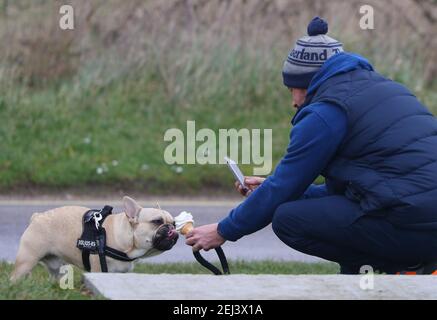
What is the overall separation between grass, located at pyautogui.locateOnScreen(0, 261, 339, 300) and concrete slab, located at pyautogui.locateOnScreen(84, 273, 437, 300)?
15cm

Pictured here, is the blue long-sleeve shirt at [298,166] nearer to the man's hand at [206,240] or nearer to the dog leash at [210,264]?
the man's hand at [206,240]

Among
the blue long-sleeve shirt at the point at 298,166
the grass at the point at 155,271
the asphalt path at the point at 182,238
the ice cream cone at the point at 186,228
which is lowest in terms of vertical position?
the asphalt path at the point at 182,238

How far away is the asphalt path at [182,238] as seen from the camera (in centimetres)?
842

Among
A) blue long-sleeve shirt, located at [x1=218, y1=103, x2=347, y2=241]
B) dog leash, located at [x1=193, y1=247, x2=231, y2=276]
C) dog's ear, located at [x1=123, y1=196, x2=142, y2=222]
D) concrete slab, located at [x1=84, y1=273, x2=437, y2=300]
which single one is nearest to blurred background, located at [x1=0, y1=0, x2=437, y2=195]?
dog's ear, located at [x1=123, y1=196, x2=142, y2=222]

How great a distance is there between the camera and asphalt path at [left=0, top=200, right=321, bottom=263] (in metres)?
8.42

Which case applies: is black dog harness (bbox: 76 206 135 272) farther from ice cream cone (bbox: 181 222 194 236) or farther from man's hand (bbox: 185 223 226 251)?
man's hand (bbox: 185 223 226 251)

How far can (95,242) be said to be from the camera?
5.98 metres

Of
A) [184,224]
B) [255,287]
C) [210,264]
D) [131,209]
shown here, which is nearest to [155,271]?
[131,209]

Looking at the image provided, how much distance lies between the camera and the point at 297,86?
18.5ft

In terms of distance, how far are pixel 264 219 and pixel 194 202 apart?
5084 millimetres

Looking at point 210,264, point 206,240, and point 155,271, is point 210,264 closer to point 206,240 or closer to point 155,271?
point 206,240

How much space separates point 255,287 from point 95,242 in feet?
4.61

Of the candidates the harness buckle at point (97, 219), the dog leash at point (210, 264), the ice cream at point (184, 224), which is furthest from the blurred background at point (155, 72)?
the dog leash at point (210, 264)

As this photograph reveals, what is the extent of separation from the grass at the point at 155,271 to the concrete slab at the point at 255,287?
0.50 ft
